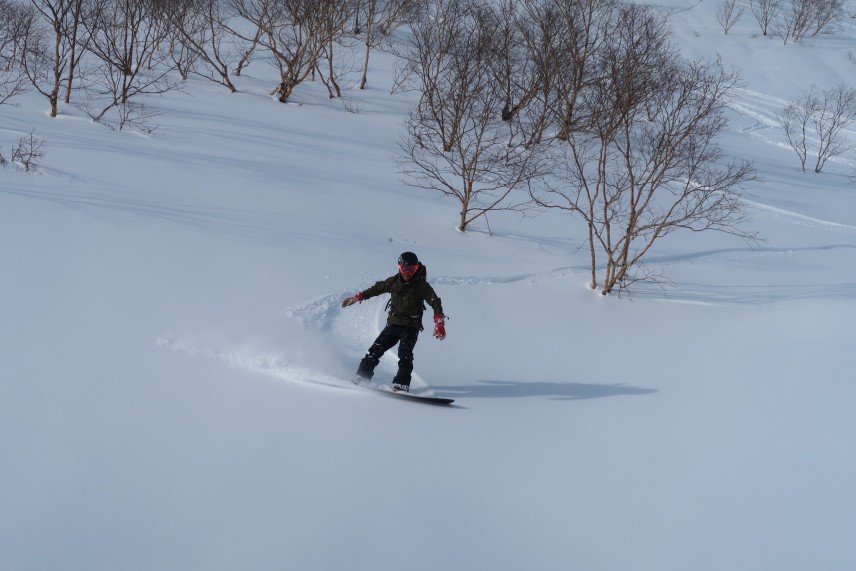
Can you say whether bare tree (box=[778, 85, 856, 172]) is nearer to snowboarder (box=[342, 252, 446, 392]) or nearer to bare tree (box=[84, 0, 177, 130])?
bare tree (box=[84, 0, 177, 130])

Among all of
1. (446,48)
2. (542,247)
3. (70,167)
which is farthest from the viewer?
(446,48)

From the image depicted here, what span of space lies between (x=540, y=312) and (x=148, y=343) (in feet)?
17.3

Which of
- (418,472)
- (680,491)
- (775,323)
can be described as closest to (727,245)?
(775,323)

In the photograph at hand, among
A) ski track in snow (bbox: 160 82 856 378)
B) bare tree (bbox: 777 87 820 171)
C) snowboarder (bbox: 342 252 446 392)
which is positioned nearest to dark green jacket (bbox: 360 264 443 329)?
snowboarder (bbox: 342 252 446 392)

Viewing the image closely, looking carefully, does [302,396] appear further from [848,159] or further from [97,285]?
[848,159]

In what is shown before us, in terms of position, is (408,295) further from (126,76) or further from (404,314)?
(126,76)

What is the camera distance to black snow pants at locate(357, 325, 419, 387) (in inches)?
232

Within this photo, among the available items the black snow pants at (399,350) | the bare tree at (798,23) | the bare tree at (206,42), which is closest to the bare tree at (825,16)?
the bare tree at (798,23)

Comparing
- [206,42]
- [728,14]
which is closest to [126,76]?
[206,42]

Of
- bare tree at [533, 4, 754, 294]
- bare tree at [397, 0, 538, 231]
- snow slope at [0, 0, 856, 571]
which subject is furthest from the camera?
bare tree at [397, 0, 538, 231]

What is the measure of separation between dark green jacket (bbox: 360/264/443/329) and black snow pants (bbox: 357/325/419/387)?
9 centimetres

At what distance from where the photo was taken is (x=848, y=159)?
26.9 metres

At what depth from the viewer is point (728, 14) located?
156 feet

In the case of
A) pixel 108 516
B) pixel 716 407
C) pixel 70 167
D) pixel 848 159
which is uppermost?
pixel 848 159
